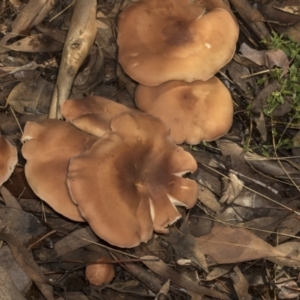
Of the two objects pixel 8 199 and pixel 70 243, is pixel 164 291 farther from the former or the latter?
pixel 8 199

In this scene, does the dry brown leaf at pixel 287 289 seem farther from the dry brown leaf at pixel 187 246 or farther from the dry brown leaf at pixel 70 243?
the dry brown leaf at pixel 70 243

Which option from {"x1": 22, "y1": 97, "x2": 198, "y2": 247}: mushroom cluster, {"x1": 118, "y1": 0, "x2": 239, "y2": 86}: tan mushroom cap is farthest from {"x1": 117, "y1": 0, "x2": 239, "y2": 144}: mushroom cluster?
{"x1": 22, "y1": 97, "x2": 198, "y2": 247}: mushroom cluster

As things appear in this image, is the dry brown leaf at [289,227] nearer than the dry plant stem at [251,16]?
Yes

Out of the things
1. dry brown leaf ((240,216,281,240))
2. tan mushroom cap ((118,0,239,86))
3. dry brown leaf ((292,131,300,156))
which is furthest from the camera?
dry brown leaf ((292,131,300,156))

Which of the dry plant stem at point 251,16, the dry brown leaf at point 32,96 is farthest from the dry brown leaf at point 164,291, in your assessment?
the dry plant stem at point 251,16

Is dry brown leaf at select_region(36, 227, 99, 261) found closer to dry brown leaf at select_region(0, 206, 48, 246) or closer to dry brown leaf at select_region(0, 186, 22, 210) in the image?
dry brown leaf at select_region(0, 206, 48, 246)

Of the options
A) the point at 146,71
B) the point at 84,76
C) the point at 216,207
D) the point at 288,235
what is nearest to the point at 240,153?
the point at 216,207

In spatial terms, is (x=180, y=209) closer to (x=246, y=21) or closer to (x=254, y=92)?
(x=254, y=92)
